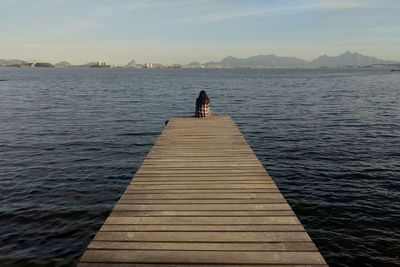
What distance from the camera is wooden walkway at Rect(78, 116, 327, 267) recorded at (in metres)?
5.44

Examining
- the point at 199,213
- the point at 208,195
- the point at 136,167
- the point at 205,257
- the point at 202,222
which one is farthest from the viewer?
the point at 136,167

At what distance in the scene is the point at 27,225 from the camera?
11844mm

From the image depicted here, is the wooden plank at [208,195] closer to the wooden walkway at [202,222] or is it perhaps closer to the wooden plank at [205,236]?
the wooden walkway at [202,222]

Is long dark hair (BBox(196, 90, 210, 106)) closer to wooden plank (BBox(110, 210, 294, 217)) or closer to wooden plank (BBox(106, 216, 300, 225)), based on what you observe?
wooden plank (BBox(110, 210, 294, 217))

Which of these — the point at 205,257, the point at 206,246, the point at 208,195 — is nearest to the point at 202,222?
the point at 206,246

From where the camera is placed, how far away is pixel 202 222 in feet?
21.8

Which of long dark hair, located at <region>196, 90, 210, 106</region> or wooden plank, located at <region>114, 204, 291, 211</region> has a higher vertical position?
A: long dark hair, located at <region>196, 90, 210, 106</region>

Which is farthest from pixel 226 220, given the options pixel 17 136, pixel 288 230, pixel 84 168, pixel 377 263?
pixel 17 136

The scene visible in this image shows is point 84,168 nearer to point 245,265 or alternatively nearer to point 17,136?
point 17,136

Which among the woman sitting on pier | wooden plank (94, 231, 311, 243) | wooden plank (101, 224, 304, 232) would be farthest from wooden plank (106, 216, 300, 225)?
the woman sitting on pier

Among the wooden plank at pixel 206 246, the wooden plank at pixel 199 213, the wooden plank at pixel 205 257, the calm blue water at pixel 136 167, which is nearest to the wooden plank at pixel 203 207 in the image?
the wooden plank at pixel 199 213

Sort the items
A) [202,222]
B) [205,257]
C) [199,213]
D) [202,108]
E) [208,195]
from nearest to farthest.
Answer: [205,257], [202,222], [199,213], [208,195], [202,108]

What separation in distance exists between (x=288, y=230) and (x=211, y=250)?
1467mm

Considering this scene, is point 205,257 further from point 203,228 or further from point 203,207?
point 203,207
